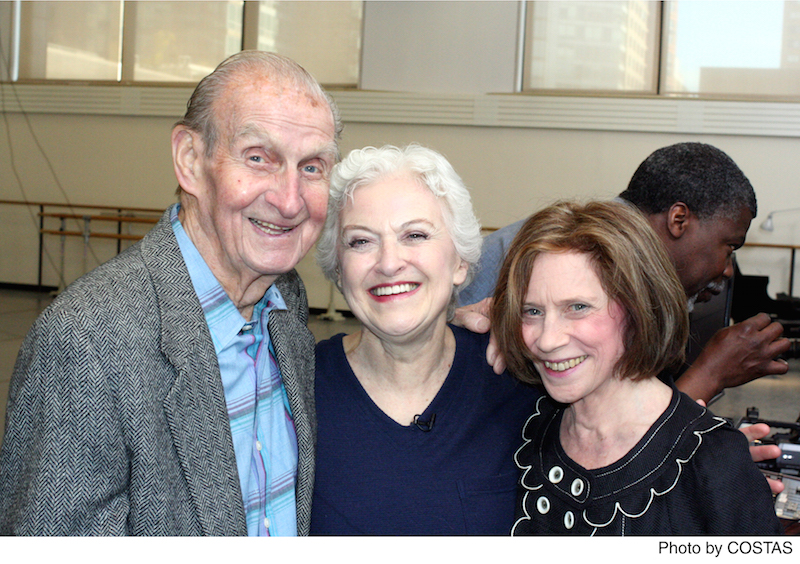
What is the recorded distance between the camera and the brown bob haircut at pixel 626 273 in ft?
4.73

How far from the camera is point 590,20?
7.80m

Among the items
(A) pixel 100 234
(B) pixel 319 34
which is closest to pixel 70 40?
(A) pixel 100 234

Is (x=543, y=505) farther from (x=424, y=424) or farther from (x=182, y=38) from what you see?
(x=182, y=38)

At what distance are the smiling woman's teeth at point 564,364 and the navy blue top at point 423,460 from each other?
0.99ft

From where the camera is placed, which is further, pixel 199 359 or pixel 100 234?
pixel 100 234

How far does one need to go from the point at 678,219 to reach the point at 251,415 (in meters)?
1.51

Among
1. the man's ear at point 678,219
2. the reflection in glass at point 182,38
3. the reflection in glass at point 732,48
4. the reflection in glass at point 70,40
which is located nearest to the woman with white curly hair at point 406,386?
the man's ear at point 678,219

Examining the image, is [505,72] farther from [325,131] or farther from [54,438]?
[54,438]

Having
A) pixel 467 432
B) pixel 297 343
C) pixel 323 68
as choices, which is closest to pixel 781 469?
pixel 467 432

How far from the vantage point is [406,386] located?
5.81 ft

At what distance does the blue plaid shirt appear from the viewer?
144 centimetres

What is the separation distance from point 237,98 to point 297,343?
0.61m

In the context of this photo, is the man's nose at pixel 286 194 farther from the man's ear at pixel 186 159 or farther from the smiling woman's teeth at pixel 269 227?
the man's ear at pixel 186 159

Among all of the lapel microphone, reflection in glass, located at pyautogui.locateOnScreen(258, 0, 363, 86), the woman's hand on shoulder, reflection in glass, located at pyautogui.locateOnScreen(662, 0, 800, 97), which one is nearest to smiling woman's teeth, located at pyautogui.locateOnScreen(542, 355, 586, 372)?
the woman's hand on shoulder
